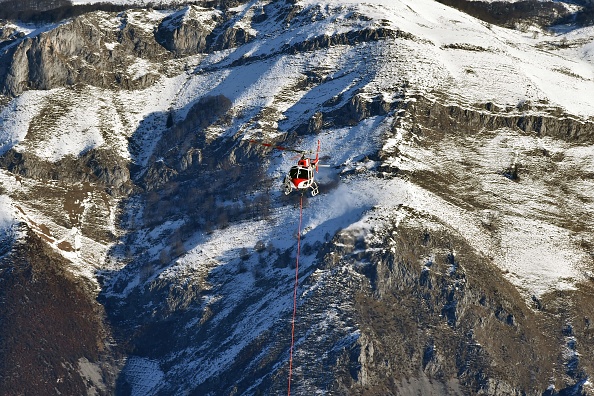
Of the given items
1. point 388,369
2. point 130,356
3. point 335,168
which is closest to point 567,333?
point 388,369

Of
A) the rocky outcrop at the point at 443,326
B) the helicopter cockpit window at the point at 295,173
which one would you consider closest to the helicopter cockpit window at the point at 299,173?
the helicopter cockpit window at the point at 295,173

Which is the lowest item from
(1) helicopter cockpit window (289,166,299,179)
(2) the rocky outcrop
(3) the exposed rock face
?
(3) the exposed rock face

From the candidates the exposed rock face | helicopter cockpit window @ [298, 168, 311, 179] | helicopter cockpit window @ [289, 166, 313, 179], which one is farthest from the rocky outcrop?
the exposed rock face

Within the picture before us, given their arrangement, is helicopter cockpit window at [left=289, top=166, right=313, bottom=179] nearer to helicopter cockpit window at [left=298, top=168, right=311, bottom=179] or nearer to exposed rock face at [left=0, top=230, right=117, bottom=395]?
helicopter cockpit window at [left=298, top=168, right=311, bottom=179]

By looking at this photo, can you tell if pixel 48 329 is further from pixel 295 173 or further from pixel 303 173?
pixel 303 173

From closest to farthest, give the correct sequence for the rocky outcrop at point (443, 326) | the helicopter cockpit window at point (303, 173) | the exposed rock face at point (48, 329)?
the helicopter cockpit window at point (303, 173), the rocky outcrop at point (443, 326), the exposed rock face at point (48, 329)

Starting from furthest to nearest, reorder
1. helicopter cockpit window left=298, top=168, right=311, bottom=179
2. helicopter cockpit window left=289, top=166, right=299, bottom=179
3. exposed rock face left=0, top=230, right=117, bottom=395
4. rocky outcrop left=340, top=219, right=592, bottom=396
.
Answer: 1. exposed rock face left=0, top=230, right=117, bottom=395
2. rocky outcrop left=340, top=219, right=592, bottom=396
3. helicopter cockpit window left=298, top=168, right=311, bottom=179
4. helicopter cockpit window left=289, top=166, right=299, bottom=179

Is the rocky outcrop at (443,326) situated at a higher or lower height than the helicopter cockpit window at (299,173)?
lower

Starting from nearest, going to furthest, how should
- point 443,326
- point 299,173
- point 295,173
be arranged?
point 299,173
point 295,173
point 443,326

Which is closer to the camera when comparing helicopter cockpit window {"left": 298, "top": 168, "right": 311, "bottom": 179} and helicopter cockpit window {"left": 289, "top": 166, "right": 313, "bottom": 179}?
helicopter cockpit window {"left": 289, "top": 166, "right": 313, "bottom": 179}

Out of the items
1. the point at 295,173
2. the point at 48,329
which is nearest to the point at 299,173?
the point at 295,173

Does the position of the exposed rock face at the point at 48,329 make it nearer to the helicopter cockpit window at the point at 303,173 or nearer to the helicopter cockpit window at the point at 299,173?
the helicopter cockpit window at the point at 299,173

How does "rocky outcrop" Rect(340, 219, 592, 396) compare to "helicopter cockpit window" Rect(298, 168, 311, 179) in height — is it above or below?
below
